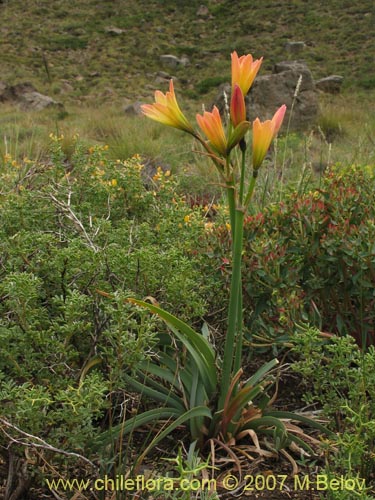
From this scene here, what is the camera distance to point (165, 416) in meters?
1.99

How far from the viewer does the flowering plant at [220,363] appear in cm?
167

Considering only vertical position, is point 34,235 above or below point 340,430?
above

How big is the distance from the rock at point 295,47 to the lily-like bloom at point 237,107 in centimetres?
2553

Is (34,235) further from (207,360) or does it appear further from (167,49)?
(167,49)

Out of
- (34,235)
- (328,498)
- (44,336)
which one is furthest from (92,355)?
(328,498)

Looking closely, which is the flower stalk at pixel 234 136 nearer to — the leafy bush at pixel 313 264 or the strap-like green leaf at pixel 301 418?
the strap-like green leaf at pixel 301 418

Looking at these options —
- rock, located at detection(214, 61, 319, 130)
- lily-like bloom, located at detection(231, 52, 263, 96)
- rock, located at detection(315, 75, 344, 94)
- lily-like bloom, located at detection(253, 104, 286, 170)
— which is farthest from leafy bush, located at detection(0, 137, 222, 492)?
rock, located at detection(315, 75, 344, 94)

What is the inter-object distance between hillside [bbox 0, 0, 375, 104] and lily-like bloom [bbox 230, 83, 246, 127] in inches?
783

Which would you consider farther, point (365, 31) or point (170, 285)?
point (365, 31)

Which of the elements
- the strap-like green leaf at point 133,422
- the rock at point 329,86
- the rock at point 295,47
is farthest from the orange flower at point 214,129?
the rock at point 295,47

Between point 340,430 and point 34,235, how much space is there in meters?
1.23

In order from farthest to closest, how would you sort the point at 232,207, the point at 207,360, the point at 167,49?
the point at 167,49
the point at 207,360
the point at 232,207

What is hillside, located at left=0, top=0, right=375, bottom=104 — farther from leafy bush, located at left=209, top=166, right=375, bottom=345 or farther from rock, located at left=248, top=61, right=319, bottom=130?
leafy bush, located at left=209, top=166, right=375, bottom=345

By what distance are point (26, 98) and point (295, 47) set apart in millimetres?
13072
